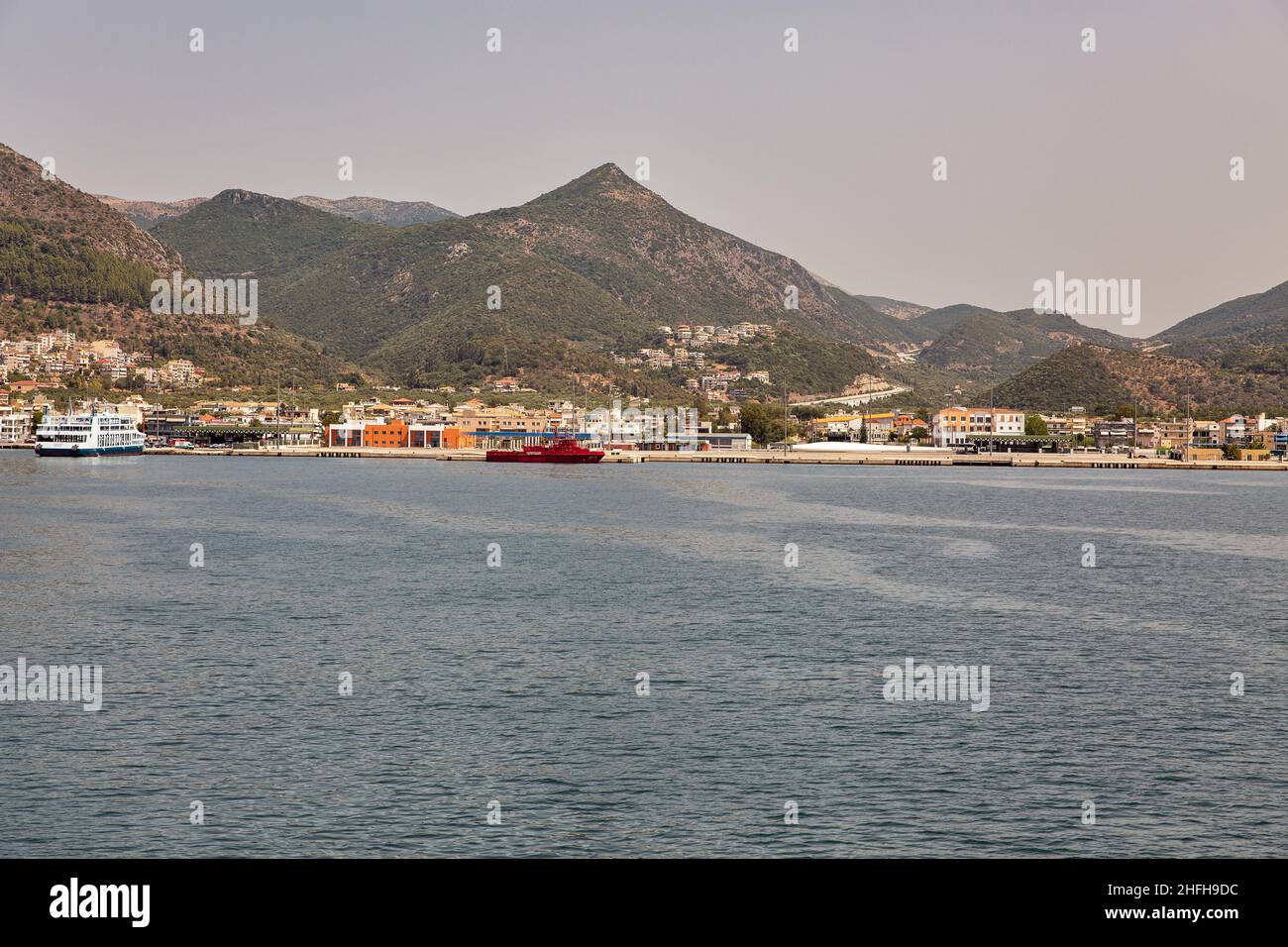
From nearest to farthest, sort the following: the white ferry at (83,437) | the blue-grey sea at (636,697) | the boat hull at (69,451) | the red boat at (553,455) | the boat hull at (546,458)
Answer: the blue-grey sea at (636,697) → the boat hull at (69,451) → the white ferry at (83,437) → the boat hull at (546,458) → the red boat at (553,455)

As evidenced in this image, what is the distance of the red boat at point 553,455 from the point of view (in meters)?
186

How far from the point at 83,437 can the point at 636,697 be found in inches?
6895

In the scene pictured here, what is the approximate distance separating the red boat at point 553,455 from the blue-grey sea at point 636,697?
385ft

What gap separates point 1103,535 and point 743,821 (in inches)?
2353

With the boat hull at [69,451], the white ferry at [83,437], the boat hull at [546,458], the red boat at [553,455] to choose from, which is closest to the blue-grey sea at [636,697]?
the boat hull at [546,458]

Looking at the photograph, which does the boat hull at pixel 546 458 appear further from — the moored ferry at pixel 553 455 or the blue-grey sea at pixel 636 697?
the blue-grey sea at pixel 636 697

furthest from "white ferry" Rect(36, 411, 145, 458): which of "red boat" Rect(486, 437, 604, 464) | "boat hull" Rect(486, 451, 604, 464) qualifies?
"boat hull" Rect(486, 451, 604, 464)

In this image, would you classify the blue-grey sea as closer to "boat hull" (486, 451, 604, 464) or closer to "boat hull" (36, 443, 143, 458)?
"boat hull" (486, 451, 604, 464)

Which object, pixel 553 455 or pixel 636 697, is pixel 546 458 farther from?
pixel 636 697

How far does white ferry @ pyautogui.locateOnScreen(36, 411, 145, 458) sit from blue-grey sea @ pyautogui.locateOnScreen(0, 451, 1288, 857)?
123m

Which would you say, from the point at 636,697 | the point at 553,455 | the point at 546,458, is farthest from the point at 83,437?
the point at 636,697

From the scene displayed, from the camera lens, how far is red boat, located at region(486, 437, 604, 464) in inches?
7333
